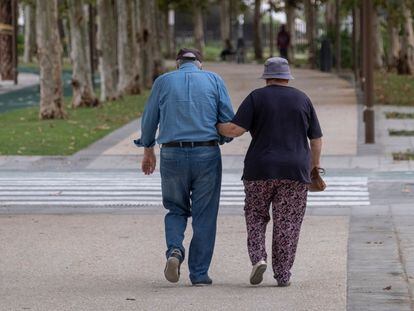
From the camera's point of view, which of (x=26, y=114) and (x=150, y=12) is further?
(x=150, y=12)

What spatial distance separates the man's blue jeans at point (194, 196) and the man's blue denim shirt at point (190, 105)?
12 centimetres

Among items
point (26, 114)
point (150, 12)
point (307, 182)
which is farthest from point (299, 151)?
point (150, 12)

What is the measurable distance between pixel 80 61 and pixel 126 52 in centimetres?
648

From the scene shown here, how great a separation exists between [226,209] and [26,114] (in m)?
18.4

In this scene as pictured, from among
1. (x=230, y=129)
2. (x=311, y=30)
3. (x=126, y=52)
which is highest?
(x=230, y=129)

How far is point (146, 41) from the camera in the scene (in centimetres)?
4497

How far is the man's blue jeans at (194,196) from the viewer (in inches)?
415

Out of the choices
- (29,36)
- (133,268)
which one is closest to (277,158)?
(133,268)

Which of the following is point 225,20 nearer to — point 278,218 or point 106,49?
point 106,49

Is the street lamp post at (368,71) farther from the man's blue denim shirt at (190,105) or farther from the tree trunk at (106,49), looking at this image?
the tree trunk at (106,49)

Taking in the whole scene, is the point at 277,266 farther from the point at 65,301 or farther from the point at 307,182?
the point at 65,301

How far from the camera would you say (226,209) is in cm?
1584

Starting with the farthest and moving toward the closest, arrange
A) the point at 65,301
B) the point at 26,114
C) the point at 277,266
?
the point at 26,114 < the point at 277,266 < the point at 65,301

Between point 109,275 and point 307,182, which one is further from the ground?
point 307,182
